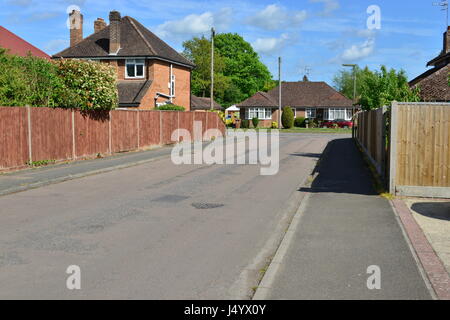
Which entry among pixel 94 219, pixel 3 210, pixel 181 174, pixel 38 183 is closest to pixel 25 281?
pixel 94 219

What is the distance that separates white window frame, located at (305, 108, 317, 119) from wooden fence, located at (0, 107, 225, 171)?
1810 inches

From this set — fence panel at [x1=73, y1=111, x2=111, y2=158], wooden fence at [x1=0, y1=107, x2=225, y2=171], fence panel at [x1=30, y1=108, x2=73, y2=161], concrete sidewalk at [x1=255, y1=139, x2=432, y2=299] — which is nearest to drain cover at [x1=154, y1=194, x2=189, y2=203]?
concrete sidewalk at [x1=255, y1=139, x2=432, y2=299]

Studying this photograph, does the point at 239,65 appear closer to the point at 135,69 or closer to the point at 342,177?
the point at 135,69

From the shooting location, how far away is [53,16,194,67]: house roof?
40.3m

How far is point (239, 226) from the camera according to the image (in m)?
8.86

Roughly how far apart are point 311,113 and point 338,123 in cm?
703

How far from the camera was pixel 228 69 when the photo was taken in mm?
89750

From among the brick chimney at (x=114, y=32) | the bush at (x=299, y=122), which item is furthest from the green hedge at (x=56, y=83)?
the bush at (x=299, y=122)

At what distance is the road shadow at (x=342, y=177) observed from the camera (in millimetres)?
12828

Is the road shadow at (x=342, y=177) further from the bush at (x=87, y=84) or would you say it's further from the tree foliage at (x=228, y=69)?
the tree foliage at (x=228, y=69)

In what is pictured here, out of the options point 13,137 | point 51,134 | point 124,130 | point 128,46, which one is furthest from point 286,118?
point 13,137

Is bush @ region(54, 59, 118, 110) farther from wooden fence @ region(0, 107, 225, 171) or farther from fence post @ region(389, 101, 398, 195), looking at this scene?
fence post @ region(389, 101, 398, 195)

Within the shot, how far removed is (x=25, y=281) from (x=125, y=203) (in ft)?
17.2

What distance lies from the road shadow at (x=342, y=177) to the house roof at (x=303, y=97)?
5085 cm
